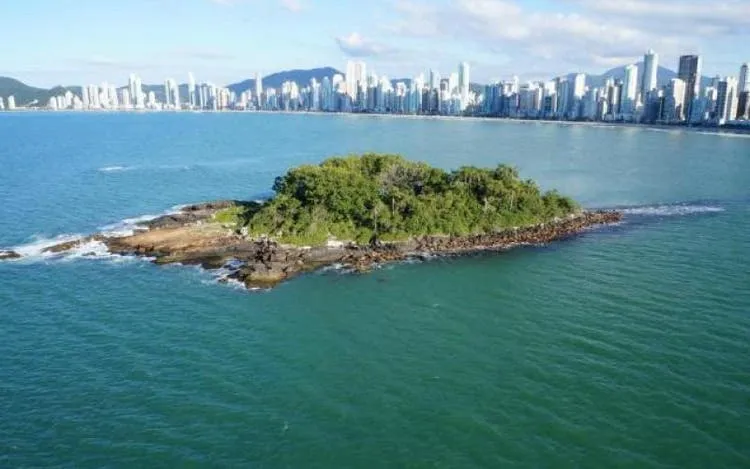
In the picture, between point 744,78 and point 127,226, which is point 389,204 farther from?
point 744,78

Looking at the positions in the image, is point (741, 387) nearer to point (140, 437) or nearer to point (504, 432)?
point (504, 432)

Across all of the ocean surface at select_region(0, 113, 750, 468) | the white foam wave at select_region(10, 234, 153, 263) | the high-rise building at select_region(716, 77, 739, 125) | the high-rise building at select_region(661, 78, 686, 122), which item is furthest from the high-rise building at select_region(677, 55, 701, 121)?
the white foam wave at select_region(10, 234, 153, 263)

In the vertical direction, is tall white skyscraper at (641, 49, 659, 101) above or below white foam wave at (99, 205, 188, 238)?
above

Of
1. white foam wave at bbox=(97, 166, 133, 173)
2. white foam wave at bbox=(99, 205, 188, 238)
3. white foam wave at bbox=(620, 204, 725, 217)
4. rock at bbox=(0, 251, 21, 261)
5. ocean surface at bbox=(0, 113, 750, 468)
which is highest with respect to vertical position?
white foam wave at bbox=(97, 166, 133, 173)

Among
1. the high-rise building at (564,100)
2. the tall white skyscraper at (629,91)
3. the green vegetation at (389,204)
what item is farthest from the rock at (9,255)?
the high-rise building at (564,100)

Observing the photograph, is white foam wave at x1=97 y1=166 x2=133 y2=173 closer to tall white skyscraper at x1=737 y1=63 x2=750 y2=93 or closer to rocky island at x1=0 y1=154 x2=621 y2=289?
rocky island at x1=0 y1=154 x2=621 y2=289

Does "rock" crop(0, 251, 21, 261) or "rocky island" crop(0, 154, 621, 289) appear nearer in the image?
"rock" crop(0, 251, 21, 261)

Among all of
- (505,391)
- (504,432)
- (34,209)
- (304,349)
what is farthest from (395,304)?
(34,209)
